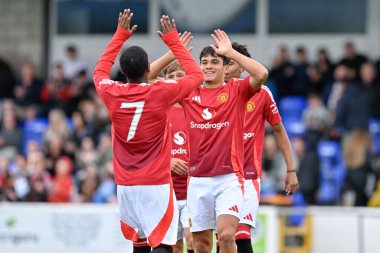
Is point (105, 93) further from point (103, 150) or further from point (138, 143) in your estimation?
point (103, 150)

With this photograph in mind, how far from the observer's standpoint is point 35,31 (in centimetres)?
2522

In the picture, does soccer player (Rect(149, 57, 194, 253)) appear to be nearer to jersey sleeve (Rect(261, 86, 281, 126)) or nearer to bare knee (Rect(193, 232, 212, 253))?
bare knee (Rect(193, 232, 212, 253))

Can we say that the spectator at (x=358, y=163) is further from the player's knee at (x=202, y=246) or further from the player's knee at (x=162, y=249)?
the player's knee at (x=162, y=249)

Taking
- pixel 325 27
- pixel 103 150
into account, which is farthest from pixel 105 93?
pixel 325 27

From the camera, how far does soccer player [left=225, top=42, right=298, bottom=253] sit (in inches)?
428

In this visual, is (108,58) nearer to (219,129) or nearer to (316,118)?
(219,129)

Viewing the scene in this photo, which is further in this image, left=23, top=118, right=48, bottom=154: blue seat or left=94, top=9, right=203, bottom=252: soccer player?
left=23, top=118, right=48, bottom=154: blue seat

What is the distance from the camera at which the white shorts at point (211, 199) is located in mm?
10258

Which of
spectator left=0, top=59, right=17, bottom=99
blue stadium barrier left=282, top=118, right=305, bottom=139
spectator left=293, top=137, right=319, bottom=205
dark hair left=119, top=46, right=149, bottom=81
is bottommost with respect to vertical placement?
spectator left=293, top=137, right=319, bottom=205

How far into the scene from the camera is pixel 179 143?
11219 mm

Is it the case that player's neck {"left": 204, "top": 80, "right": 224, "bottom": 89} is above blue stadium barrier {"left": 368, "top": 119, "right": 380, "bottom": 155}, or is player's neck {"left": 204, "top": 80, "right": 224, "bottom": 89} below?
above

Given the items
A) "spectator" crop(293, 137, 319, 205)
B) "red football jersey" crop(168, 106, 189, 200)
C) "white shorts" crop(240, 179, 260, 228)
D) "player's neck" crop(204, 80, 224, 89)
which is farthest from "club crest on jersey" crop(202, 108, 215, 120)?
"spectator" crop(293, 137, 319, 205)

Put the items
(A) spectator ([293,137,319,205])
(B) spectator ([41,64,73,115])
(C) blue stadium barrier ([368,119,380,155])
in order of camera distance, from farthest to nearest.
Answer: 1. (B) spectator ([41,64,73,115])
2. (C) blue stadium barrier ([368,119,380,155])
3. (A) spectator ([293,137,319,205])

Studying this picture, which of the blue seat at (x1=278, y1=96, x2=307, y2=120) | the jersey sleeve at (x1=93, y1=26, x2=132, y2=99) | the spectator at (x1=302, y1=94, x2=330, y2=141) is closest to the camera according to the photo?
the jersey sleeve at (x1=93, y1=26, x2=132, y2=99)
